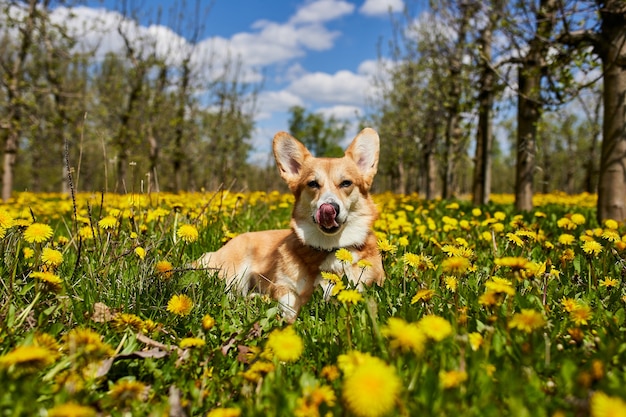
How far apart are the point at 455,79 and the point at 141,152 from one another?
73.3 ft

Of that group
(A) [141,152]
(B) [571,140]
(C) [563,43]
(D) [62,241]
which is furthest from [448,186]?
(B) [571,140]

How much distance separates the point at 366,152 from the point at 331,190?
0.75 meters

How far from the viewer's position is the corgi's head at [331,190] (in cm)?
337

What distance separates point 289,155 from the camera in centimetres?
412

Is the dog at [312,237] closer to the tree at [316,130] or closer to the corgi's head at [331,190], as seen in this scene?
the corgi's head at [331,190]

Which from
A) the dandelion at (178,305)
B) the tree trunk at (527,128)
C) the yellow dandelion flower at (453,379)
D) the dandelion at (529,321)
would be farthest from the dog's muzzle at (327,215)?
the tree trunk at (527,128)

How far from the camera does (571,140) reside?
1729 inches

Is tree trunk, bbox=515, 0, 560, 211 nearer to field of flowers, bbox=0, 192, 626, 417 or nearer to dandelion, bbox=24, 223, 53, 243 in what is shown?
field of flowers, bbox=0, 192, 626, 417

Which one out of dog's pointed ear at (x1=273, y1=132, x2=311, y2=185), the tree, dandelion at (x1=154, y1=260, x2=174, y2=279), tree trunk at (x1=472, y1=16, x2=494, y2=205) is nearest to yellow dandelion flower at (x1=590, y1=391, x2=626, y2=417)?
dandelion at (x1=154, y1=260, x2=174, y2=279)

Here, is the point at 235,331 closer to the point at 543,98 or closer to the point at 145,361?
the point at 145,361

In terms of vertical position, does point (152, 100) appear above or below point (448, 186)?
above

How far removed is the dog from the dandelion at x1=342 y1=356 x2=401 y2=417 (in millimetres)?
1781

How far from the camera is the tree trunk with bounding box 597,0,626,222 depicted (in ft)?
19.3

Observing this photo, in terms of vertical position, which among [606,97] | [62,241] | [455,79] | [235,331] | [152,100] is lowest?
[235,331]
